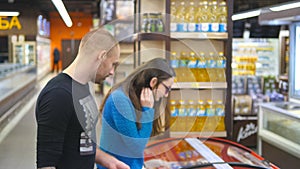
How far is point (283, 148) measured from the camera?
4.75 meters

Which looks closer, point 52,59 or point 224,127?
point 224,127

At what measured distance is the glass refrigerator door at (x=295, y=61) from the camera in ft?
16.9

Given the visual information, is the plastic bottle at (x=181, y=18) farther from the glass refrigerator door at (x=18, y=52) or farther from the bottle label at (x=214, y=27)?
the glass refrigerator door at (x=18, y=52)

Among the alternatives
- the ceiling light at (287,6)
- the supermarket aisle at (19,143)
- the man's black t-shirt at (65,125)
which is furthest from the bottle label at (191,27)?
the supermarket aisle at (19,143)

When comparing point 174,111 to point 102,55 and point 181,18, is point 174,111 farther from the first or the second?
point 102,55

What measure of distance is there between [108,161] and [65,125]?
501mm

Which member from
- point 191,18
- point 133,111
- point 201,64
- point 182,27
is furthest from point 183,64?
point 133,111

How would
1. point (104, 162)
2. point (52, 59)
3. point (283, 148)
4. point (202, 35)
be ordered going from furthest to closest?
1. point (52, 59)
2. point (283, 148)
3. point (202, 35)
4. point (104, 162)

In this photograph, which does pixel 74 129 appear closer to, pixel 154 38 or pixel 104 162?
pixel 104 162

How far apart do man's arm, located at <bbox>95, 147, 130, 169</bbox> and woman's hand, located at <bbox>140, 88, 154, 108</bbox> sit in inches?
14.7

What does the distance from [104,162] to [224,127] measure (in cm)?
202

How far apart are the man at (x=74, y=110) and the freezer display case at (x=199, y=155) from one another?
109cm

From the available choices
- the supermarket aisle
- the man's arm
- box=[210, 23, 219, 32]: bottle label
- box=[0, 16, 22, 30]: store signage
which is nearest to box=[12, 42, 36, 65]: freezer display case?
box=[0, 16, 22, 30]: store signage

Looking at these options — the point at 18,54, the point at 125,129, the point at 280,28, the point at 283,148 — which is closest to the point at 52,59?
the point at 18,54
